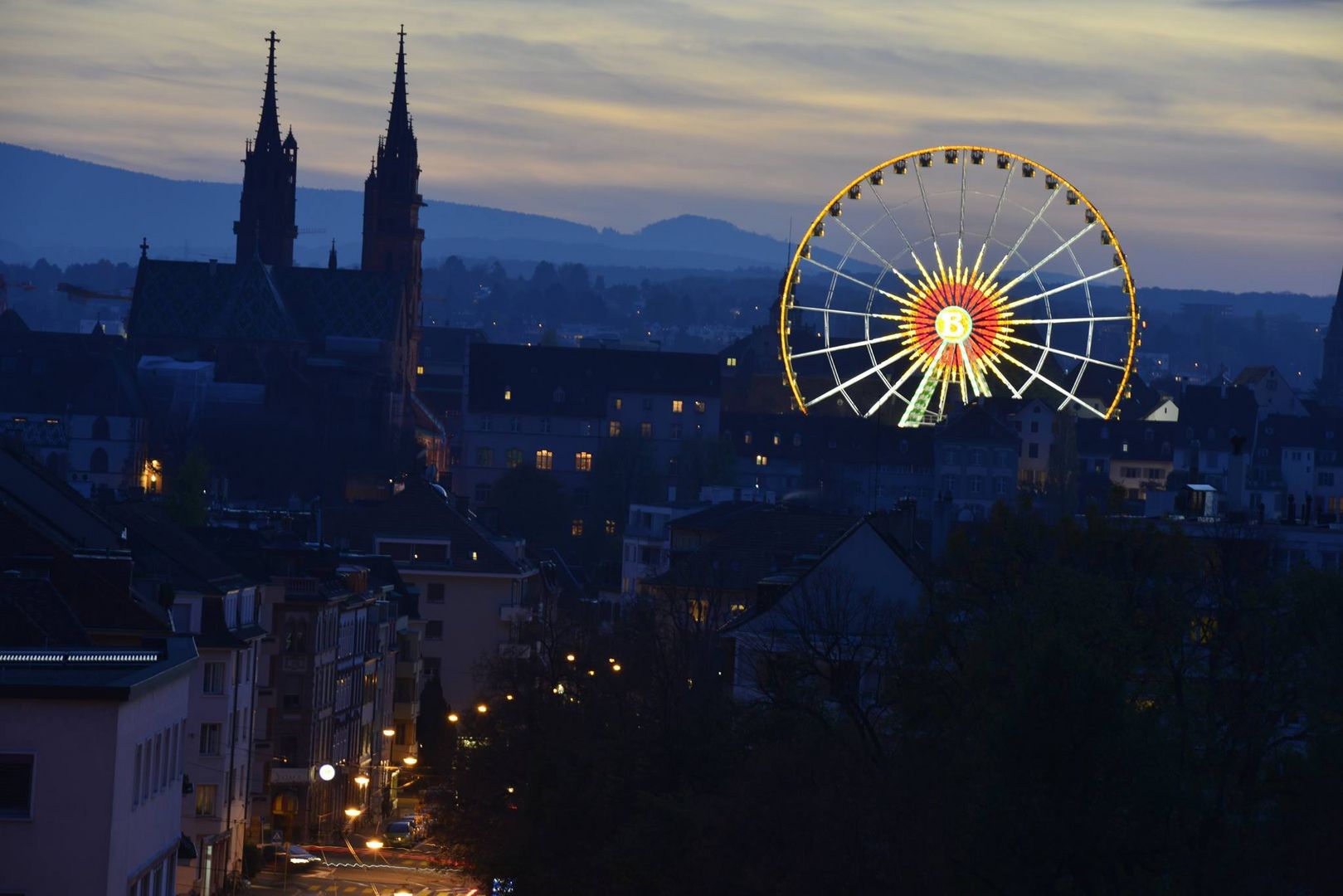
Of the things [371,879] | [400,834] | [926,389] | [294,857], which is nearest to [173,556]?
[294,857]

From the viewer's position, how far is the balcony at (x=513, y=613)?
12225 cm

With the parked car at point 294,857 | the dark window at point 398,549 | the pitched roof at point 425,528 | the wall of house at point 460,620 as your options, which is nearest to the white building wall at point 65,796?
the parked car at point 294,857

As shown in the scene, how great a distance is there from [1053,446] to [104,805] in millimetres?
155739

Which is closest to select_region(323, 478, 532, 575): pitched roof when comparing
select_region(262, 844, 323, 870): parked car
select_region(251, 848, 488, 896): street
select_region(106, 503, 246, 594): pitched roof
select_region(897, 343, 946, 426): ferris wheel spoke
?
select_region(897, 343, 946, 426): ferris wheel spoke

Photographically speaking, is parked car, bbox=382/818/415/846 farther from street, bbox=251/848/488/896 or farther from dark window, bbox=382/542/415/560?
dark window, bbox=382/542/415/560

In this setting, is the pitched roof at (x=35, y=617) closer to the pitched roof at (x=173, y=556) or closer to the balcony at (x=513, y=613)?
the pitched roof at (x=173, y=556)

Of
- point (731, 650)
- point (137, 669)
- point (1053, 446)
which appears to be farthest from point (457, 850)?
point (1053, 446)

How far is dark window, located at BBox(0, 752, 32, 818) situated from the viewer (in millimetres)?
46219

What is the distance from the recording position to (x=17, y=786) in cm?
4634

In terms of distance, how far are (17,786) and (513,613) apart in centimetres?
7655

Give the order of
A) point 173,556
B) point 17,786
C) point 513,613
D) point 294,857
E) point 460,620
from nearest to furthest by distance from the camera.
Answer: point 17,786 → point 173,556 → point 294,857 → point 513,613 → point 460,620

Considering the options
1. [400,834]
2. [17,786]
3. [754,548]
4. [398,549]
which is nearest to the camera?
[17,786]

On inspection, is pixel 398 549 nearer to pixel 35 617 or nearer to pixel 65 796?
pixel 35 617

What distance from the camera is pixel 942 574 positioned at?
2486 inches
